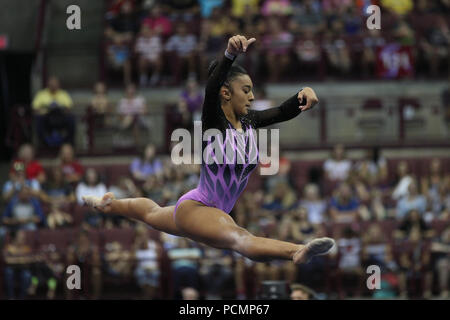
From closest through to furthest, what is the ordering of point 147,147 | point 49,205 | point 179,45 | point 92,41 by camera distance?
1. point 49,205
2. point 147,147
3. point 179,45
4. point 92,41

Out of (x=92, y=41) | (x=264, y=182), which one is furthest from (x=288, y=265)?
(x=92, y=41)

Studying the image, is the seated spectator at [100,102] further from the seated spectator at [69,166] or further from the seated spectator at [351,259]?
the seated spectator at [351,259]

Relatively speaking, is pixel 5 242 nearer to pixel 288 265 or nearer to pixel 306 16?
pixel 288 265

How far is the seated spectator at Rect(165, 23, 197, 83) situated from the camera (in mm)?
16047

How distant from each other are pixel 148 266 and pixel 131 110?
3850 millimetres

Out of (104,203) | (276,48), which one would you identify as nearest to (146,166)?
(276,48)

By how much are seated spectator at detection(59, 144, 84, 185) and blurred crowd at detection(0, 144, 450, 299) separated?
2cm

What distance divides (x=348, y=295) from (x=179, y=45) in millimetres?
5802

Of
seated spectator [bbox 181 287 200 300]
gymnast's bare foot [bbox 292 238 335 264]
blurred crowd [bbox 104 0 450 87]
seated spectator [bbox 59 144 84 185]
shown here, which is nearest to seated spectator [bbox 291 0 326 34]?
blurred crowd [bbox 104 0 450 87]

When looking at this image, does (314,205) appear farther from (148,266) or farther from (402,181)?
(148,266)

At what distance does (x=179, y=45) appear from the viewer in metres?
16.2

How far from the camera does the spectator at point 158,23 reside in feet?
54.1

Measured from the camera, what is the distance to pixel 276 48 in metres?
16.3

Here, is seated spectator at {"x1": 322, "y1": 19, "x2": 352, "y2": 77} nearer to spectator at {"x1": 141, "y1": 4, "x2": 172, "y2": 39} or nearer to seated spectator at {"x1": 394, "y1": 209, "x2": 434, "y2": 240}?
spectator at {"x1": 141, "y1": 4, "x2": 172, "y2": 39}
